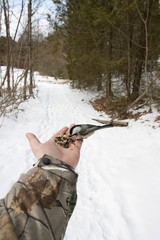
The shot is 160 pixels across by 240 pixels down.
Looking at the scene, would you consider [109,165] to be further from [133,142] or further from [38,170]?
[38,170]

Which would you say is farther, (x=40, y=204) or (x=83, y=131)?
(x=83, y=131)

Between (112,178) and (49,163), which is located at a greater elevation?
(49,163)

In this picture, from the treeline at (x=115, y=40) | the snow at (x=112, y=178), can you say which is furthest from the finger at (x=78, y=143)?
the treeline at (x=115, y=40)

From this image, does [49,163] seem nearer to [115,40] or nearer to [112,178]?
[112,178]

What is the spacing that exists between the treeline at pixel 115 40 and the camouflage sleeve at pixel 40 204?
7.91m

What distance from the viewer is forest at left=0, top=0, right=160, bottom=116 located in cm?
876

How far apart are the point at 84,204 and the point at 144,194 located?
92 cm

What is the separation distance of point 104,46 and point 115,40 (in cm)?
79

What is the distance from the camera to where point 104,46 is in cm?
1279

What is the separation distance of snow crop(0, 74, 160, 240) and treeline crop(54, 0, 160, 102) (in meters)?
3.35

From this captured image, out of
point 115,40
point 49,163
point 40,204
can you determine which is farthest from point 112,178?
point 115,40

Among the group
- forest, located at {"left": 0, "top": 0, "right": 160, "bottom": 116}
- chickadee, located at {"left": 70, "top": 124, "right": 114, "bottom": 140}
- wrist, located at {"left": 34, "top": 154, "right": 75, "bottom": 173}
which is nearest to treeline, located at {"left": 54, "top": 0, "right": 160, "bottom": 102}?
forest, located at {"left": 0, "top": 0, "right": 160, "bottom": 116}

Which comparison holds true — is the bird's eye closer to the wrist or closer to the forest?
the wrist

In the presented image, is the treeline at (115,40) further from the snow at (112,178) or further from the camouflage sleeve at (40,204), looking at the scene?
the camouflage sleeve at (40,204)
